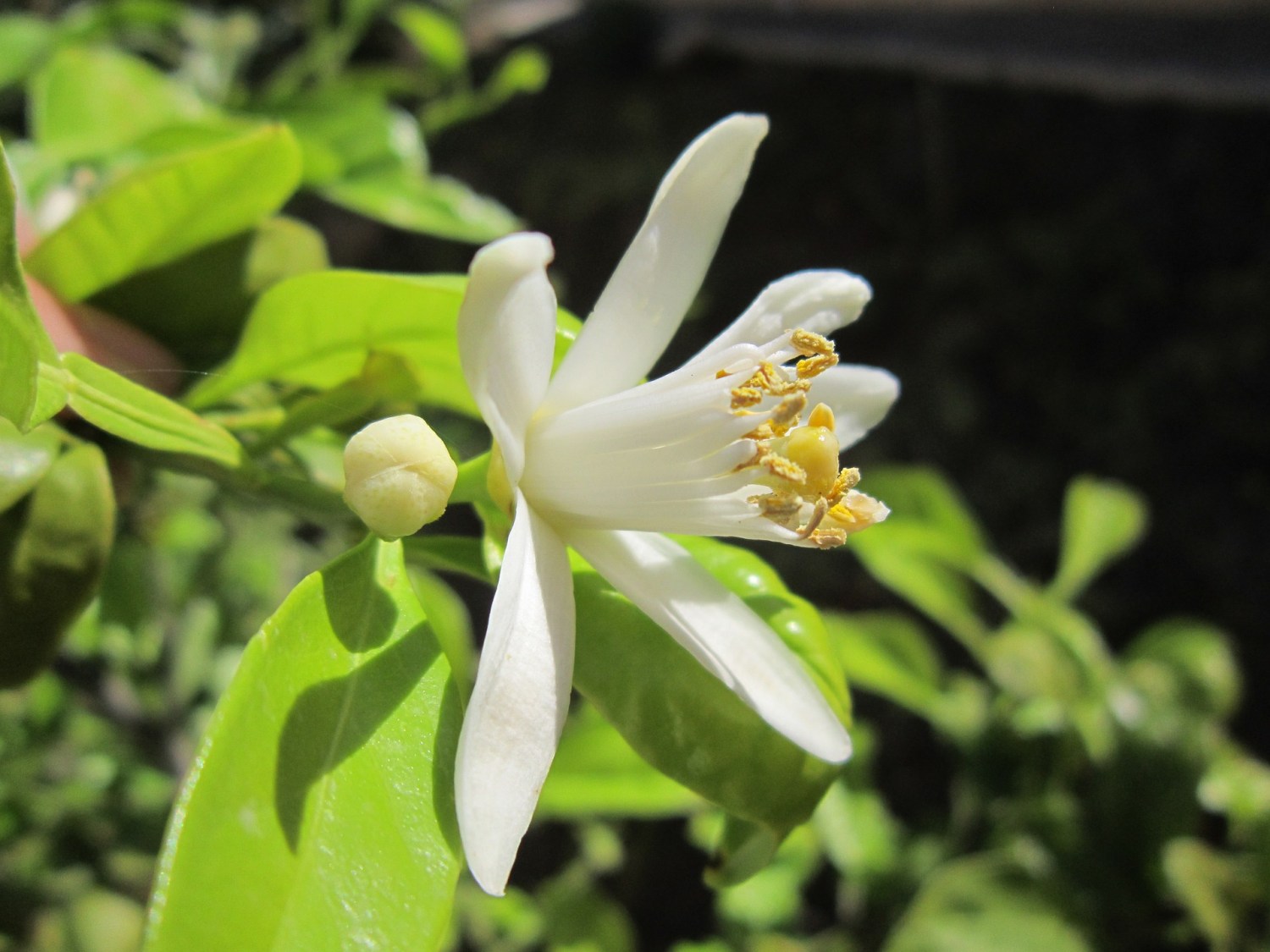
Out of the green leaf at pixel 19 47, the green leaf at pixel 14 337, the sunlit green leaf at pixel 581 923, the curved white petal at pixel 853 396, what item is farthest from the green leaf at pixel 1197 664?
the green leaf at pixel 19 47

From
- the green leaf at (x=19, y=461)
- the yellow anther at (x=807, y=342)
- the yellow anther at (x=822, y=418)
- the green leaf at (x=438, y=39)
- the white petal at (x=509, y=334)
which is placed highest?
the white petal at (x=509, y=334)

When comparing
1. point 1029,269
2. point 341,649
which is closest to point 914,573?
point 341,649

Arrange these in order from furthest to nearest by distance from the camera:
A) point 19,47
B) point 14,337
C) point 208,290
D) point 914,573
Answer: point 914,573, point 19,47, point 208,290, point 14,337

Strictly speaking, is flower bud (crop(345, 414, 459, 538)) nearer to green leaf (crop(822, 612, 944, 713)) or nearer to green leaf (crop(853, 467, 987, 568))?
green leaf (crop(822, 612, 944, 713))

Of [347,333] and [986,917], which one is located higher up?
[347,333]

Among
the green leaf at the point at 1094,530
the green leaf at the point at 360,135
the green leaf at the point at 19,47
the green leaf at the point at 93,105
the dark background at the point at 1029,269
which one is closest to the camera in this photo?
the green leaf at the point at 93,105

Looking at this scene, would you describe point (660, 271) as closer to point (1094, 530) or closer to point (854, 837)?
point (1094, 530)

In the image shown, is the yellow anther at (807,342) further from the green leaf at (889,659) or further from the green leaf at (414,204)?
the green leaf at (889,659)
